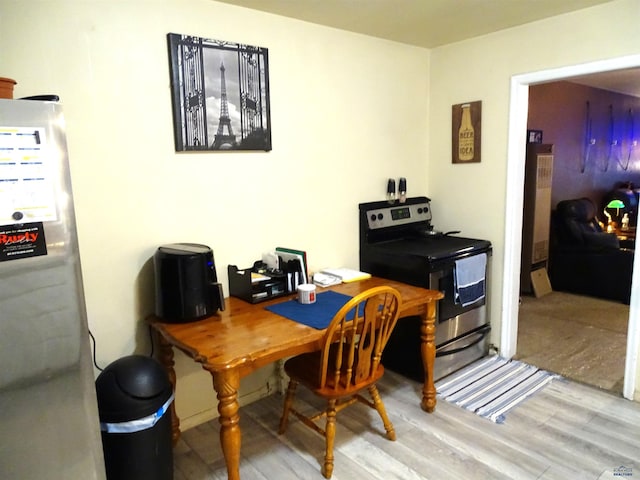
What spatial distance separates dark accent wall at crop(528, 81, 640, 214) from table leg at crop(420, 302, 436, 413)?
3.25 metres

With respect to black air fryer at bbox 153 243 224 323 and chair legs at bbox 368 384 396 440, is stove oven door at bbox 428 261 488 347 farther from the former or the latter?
black air fryer at bbox 153 243 224 323

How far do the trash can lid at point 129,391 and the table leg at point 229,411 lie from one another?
27cm

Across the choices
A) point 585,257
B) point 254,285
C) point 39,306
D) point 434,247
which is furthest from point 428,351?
point 585,257

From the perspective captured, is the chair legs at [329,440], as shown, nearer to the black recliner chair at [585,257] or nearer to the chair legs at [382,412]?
the chair legs at [382,412]

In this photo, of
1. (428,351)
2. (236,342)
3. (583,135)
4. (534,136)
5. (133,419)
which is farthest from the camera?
(583,135)

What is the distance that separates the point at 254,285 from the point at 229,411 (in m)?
0.77

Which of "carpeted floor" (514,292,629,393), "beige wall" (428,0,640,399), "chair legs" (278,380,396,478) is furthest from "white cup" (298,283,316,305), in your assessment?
"carpeted floor" (514,292,629,393)

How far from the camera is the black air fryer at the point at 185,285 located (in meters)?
2.09

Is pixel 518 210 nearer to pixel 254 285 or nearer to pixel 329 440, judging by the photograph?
pixel 254 285

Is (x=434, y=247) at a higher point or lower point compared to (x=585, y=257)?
higher

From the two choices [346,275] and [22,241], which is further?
[346,275]

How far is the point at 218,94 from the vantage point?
7.82 feet

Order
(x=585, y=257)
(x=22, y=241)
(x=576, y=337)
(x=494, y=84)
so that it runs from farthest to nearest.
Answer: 1. (x=585, y=257)
2. (x=576, y=337)
3. (x=494, y=84)
4. (x=22, y=241)

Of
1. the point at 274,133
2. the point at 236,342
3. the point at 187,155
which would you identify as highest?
the point at 274,133
